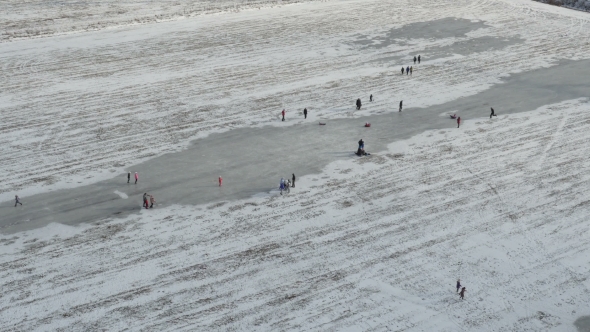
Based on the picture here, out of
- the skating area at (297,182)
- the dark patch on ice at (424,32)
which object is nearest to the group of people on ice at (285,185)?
the skating area at (297,182)

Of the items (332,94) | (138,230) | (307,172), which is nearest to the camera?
(138,230)

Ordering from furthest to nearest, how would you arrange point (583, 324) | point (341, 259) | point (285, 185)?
point (285, 185) < point (341, 259) < point (583, 324)

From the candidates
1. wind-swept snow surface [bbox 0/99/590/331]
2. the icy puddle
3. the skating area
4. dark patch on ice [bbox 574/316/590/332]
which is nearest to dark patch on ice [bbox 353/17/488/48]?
the skating area

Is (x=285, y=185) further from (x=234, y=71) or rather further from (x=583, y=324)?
(x=234, y=71)

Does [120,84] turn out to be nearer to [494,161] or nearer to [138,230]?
[138,230]

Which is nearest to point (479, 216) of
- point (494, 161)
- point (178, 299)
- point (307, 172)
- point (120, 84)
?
point (494, 161)

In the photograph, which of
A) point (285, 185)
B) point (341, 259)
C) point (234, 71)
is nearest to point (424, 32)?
point (234, 71)

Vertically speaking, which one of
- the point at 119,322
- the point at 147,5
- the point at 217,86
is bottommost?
the point at 119,322

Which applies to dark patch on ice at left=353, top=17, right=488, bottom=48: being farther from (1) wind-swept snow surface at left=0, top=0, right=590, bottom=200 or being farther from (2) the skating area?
(2) the skating area
